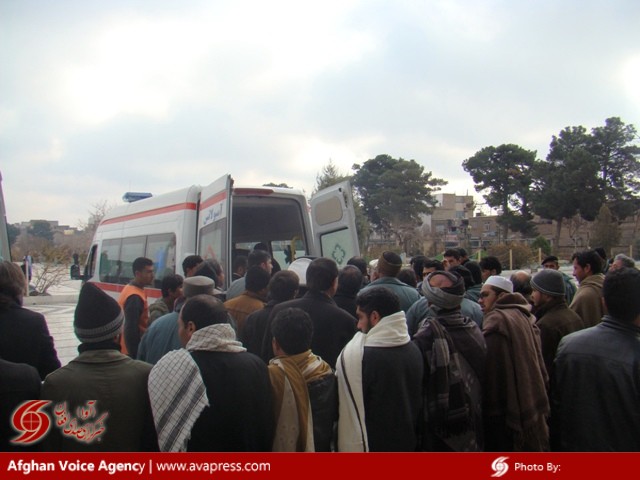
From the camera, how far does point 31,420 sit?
2355mm

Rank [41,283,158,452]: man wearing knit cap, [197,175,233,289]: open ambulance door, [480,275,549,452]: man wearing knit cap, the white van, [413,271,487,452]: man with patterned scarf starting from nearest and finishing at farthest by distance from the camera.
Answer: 1. [41,283,158,452]: man wearing knit cap
2. [413,271,487,452]: man with patterned scarf
3. [480,275,549,452]: man wearing knit cap
4. [197,175,233,289]: open ambulance door
5. the white van

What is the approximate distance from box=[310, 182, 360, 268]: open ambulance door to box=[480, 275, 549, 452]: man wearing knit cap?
357 centimetres

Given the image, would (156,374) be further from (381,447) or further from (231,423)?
(381,447)

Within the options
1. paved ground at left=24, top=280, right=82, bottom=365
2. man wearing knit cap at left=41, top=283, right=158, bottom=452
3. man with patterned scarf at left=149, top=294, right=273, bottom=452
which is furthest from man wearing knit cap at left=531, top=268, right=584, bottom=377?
paved ground at left=24, top=280, right=82, bottom=365

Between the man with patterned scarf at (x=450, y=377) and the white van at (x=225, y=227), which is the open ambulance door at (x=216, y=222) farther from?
the man with patterned scarf at (x=450, y=377)

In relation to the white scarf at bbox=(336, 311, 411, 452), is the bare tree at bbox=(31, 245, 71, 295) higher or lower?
higher

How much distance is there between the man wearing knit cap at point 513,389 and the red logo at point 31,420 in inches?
97.3

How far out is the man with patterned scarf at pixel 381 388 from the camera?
2.78 metres

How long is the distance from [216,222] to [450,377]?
154 inches

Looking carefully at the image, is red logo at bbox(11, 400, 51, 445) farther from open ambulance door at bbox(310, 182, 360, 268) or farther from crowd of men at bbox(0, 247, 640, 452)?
open ambulance door at bbox(310, 182, 360, 268)

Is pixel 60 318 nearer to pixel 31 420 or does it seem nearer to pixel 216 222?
pixel 216 222

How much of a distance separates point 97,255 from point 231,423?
9.57 meters

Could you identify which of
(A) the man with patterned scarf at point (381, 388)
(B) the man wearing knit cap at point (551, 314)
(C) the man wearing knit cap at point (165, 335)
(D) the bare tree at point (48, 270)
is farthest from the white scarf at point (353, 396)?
(D) the bare tree at point (48, 270)

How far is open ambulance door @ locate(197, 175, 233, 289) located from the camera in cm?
581
